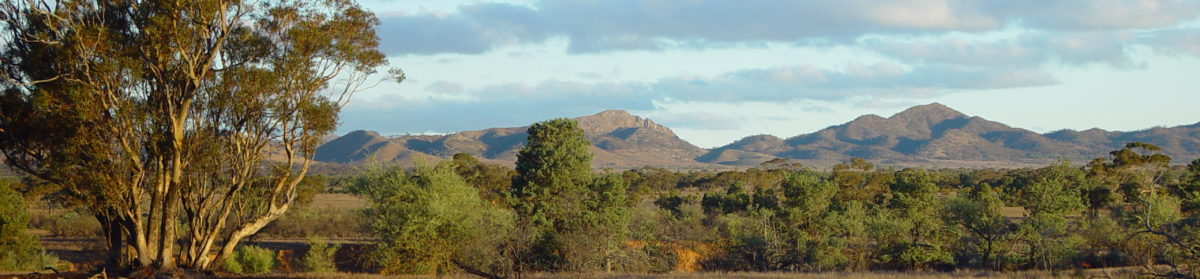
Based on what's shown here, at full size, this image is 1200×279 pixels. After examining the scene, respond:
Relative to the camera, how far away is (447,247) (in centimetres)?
2606

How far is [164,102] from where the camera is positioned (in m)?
22.9

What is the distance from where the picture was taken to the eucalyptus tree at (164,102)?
20906 mm

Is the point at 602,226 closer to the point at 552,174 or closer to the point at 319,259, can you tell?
the point at 552,174

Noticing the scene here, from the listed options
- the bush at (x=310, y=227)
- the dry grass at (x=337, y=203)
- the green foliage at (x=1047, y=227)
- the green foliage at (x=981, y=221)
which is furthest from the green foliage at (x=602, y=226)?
the dry grass at (x=337, y=203)

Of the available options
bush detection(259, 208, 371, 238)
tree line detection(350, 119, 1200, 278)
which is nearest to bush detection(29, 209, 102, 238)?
bush detection(259, 208, 371, 238)

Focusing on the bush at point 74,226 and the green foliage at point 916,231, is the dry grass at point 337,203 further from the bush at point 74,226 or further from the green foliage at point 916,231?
the green foliage at point 916,231

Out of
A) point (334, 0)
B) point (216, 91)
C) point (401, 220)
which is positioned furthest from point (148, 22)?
point (401, 220)

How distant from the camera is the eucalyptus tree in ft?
68.6

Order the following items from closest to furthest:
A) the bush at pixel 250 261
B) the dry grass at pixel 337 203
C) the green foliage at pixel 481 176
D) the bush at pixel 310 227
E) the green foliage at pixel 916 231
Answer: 1. the bush at pixel 250 261
2. the green foliage at pixel 916 231
3. the green foliage at pixel 481 176
4. the bush at pixel 310 227
5. the dry grass at pixel 337 203

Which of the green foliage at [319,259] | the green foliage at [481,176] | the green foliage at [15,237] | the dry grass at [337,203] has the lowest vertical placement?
the green foliage at [319,259]

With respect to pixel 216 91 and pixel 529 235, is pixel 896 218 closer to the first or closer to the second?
pixel 529 235

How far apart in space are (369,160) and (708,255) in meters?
18.5

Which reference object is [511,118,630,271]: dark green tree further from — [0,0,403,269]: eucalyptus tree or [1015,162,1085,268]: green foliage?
[1015,162,1085,268]: green foliage

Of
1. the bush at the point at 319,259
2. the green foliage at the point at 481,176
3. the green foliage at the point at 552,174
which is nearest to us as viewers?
the bush at the point at 319,259
